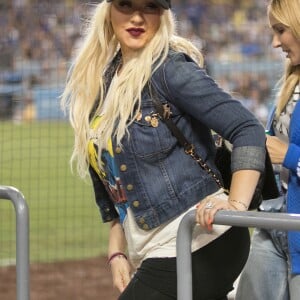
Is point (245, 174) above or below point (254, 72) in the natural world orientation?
above

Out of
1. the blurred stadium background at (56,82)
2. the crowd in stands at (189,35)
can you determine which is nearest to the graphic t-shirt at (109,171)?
the blurred stadium background at (56,82)

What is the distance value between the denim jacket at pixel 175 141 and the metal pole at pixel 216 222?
0.71 ft

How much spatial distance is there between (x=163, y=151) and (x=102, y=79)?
40cm

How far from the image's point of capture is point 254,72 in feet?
47.0

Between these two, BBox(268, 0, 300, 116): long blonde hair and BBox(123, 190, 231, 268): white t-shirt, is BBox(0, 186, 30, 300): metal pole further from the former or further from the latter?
BBox(268, 0, 300, 116): long blonde hair

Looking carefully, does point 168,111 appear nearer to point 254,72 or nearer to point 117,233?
point 117,233

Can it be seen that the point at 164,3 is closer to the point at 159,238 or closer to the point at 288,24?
the point at 288,24

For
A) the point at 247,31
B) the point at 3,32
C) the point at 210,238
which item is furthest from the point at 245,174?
the point at 247,31

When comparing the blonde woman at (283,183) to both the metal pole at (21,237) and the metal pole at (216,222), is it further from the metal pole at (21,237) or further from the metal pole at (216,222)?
the metal pole at (21,237)

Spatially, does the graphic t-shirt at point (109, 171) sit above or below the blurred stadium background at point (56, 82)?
above

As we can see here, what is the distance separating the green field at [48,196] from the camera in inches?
385

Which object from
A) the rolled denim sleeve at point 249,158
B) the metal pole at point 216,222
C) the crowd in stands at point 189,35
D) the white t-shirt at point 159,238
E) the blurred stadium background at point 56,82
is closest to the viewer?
the metal pole at point 216,222

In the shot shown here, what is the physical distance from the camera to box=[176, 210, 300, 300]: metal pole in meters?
2.74

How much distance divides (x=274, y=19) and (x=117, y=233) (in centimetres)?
89
